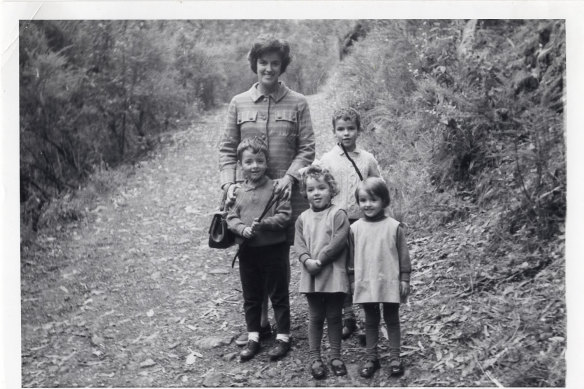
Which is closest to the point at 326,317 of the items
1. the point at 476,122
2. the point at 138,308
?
the point at 138,308

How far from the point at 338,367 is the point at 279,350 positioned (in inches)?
20.8

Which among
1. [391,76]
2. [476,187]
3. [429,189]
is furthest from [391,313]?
[391,76]

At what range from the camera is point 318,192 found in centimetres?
369

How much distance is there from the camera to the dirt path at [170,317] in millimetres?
3844

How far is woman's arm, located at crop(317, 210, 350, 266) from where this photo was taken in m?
3.59

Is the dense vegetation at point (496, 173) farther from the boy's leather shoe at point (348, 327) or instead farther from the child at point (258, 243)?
the child at point (258, 243)

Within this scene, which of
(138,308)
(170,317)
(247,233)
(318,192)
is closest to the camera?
(318,192)

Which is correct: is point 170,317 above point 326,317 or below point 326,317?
below

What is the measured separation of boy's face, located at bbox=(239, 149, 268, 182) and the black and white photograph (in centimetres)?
2

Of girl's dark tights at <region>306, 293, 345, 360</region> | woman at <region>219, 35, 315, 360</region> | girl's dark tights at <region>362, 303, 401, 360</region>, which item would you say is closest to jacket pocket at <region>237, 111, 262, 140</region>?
woman at <region>219, 35, 315, 360</region>

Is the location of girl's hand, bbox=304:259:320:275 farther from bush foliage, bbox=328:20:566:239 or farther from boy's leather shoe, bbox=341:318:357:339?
bush foliage, bbox=328:20:566:239

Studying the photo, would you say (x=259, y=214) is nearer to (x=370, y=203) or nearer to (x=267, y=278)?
(x=267, y=278)

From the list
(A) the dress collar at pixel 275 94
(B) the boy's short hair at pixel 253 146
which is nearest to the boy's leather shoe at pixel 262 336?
(B) the boy's short hair at pixel 253 146

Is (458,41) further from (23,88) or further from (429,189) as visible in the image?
(23,88)
